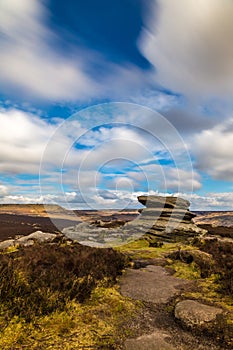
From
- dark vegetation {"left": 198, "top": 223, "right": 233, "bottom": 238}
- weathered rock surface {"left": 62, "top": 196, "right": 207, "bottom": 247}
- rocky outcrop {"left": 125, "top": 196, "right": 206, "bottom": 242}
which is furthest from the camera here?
dark vegetation {"left": 198, "top": 223, "right": 233, "bottom": 238}

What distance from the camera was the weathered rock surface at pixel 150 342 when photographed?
5.43 m

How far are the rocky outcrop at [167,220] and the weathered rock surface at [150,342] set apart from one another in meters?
19.9

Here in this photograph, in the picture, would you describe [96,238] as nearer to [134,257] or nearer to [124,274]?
[134,257]

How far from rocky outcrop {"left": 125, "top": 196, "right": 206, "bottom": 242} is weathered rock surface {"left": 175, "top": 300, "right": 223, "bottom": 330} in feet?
61.9

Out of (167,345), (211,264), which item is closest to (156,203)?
(211,264)

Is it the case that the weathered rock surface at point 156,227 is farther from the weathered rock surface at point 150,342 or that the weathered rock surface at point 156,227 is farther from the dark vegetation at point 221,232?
the weathered rock surface at point 150,342

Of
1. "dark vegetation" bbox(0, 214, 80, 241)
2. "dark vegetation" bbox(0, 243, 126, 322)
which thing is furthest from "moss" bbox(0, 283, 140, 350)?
"dark vegetation" bbox(0, 214, 80, 241)

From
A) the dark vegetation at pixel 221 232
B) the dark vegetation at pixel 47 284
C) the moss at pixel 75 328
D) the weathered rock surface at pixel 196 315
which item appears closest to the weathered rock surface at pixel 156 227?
the dark vegetation at pixel 221 232

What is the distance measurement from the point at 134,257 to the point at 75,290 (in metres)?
9.19

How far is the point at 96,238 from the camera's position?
25500mm

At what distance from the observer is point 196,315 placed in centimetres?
647

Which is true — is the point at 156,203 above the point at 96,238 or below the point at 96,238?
above

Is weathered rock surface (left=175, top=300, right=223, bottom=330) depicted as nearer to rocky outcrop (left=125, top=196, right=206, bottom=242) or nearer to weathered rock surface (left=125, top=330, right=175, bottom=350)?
weathered rock surface (left=125, top=330, right=175, bottom=350)

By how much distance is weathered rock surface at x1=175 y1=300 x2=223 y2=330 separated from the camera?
20.4 ft
